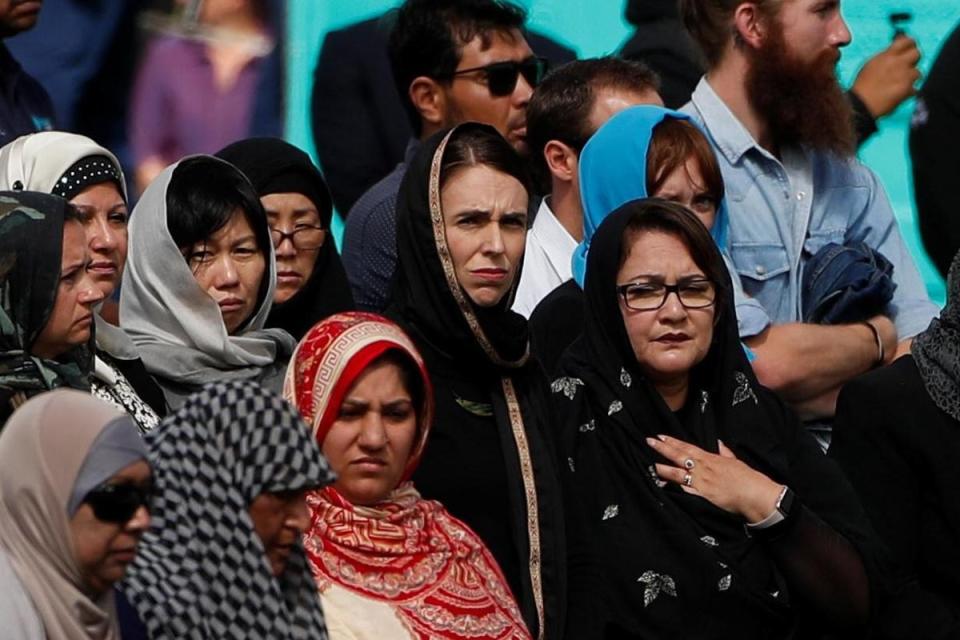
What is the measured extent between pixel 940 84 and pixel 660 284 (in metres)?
2.73

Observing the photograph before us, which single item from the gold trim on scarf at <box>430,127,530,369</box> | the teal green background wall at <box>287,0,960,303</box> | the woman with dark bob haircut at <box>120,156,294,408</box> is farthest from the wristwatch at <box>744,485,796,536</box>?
the teal green background wall at <box>287,0,960,303</box>

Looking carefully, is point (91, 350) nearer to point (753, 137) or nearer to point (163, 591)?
point (163, 591)

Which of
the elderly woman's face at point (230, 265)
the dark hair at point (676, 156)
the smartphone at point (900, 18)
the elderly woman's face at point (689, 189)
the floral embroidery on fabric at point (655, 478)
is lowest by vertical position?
A: the floral embroidery on fabric at point (655, 478)

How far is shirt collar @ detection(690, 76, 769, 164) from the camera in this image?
651 centimetres

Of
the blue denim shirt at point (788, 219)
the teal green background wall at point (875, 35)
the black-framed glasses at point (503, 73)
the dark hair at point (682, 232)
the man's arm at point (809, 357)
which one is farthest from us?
the teal green background wall at point (875, 35)

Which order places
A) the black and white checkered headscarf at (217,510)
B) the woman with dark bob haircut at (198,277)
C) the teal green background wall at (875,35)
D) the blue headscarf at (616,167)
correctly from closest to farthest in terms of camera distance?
the black and white checkered headscarf at (217,510) < the woman with dark bob haircut at (198,277) < the blue headscarf at (616,167) < the teal green background wall at (875,35)

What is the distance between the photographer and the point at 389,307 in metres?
5.48

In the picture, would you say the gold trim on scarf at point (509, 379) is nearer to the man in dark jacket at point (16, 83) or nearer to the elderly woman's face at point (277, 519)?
the elderly woman's face at point (277, 519)

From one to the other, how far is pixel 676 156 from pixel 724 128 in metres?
0.55

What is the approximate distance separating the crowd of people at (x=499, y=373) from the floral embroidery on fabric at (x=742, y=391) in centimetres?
1

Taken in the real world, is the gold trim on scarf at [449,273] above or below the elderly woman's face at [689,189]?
below

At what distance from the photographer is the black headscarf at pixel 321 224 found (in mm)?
6184

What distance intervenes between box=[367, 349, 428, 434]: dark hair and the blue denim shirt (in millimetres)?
1457

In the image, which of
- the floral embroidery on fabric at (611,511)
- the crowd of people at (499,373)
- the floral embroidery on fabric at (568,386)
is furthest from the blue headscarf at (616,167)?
the floral embroidery on fabric at (611,511)
